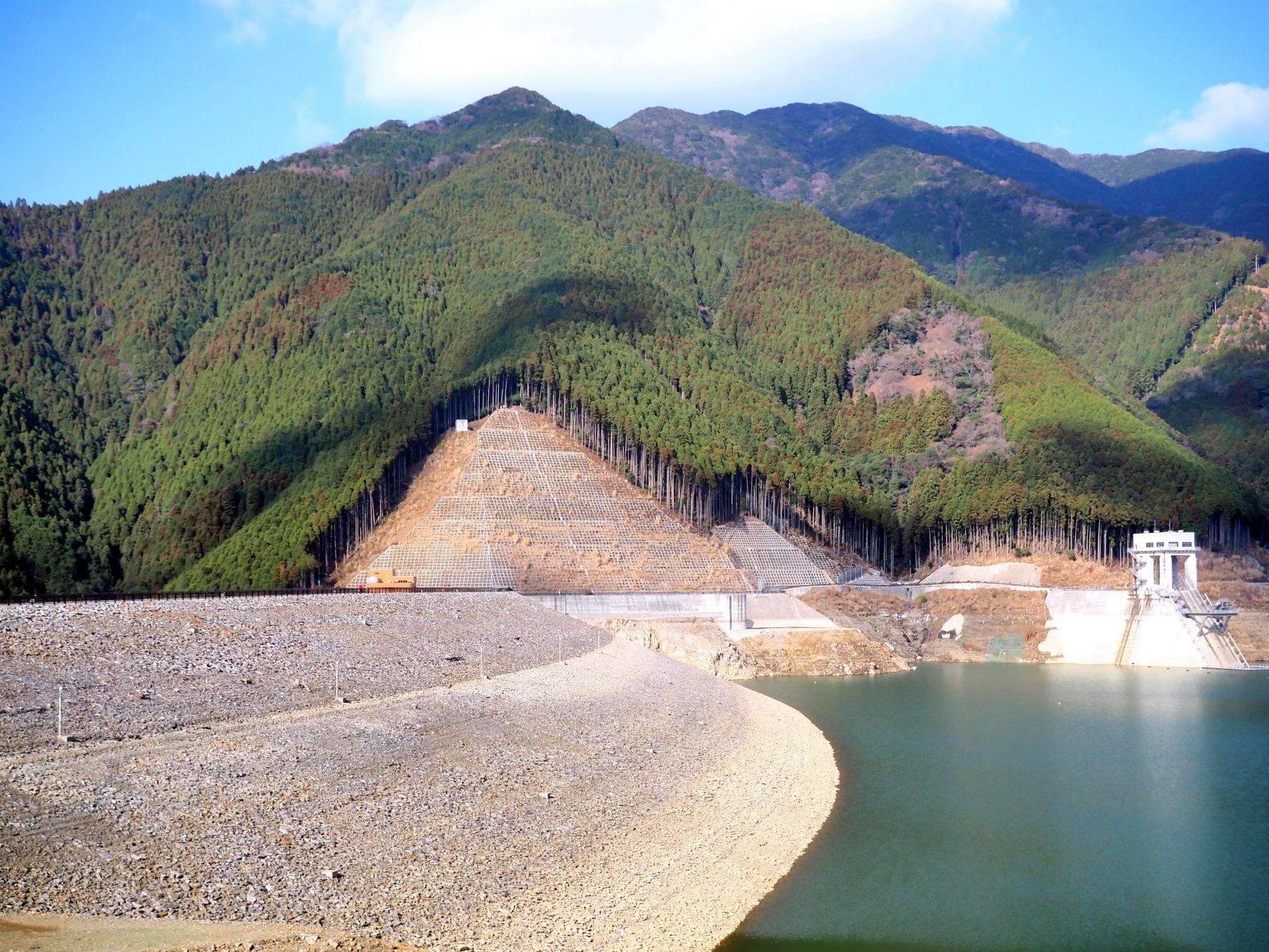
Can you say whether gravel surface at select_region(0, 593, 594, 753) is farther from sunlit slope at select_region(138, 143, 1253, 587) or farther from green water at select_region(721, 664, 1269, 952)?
sunlit slope at select_region(138, 143, 1253, 587)

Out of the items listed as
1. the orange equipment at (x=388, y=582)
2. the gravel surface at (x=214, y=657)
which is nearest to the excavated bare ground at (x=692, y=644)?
the orange equipment at (x=388, y=582)

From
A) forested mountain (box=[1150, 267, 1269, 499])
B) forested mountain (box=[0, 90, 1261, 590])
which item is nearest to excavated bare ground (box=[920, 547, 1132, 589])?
forested mountain (box=[0, 90, 1261, 590])

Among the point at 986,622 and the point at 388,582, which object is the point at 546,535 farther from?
the point at 986,622

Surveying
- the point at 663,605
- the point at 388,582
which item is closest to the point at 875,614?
the point at 663,605

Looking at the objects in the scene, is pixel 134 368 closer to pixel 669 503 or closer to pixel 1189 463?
pixel 669 503

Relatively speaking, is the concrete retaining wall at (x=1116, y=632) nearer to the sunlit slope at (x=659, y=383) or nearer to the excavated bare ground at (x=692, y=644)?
the sunlit slope at (x=659, y=383)

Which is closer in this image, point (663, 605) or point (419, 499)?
point (663, 605)
